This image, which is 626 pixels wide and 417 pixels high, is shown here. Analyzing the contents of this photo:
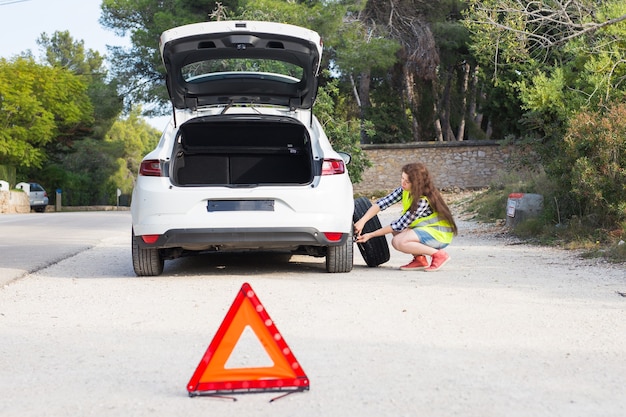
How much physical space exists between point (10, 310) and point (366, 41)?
32.4 meters

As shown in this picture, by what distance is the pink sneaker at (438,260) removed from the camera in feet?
29.6

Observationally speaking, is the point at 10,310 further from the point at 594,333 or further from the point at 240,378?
the point at 594,333

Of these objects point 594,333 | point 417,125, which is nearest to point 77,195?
point 417,125

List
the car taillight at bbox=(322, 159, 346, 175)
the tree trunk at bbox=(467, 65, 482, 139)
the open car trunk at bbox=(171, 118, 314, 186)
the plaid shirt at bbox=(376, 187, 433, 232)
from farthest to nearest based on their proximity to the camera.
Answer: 1. the tree trunk at bbox=(467, 65, 482, 139)
2. the open car trunk at bbox=(171, 118, 314, 186)
3. the plaid shirt at bbox=(376, 187, 433, 232)
4. the car taillight at bbox=(322, 159, 346, 175)

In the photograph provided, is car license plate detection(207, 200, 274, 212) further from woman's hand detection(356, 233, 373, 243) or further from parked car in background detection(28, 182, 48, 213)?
parked car in background detection(28, 182, 48, 213)

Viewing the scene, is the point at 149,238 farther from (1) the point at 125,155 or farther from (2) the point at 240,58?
(1) the point at 125,155

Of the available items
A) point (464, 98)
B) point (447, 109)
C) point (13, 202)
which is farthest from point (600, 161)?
point (13, 202)

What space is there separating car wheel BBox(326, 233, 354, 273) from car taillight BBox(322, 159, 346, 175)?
668mm

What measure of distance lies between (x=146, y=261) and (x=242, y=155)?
169 centimetres

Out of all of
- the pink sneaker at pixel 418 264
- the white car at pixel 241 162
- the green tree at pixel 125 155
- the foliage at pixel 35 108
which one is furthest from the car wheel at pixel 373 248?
the green tree at pixel 125 155

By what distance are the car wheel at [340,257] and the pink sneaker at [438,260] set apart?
0.94m

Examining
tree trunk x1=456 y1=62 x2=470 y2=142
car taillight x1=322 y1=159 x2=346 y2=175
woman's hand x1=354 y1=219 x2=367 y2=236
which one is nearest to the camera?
car taillight x1=322 y1=159 x2=346 y2=175

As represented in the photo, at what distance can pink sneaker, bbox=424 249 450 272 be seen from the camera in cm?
901

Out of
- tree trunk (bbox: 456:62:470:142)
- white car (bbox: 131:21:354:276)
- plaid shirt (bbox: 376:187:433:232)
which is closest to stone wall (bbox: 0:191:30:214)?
tree trunk (bbox: 456:62:470:142)
